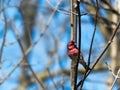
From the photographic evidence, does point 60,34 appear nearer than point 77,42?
No

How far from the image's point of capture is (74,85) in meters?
2.87

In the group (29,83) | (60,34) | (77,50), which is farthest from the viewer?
(29,83)

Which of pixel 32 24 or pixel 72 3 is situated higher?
pixel 72 3

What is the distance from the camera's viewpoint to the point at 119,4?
472 cm

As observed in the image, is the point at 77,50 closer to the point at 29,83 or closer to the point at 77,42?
the point at 77,42

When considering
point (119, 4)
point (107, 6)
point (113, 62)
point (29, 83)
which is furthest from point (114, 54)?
point (29, 83)

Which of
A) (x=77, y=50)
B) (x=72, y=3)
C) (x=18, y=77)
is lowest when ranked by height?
(x=18, y=77)

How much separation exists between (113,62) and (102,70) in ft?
5.65

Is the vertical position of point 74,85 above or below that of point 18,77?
above

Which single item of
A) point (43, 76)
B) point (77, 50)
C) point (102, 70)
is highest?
point (77, 50)

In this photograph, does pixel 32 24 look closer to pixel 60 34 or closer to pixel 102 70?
pixel 60 34

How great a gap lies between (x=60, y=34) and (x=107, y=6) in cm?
322

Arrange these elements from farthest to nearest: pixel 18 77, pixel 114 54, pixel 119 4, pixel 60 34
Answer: pixel 18 77
pixel 60 34
pixel 114 54
pixel 119 4

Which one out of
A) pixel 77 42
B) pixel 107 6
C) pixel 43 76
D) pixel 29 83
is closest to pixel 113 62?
pixel 107 6
